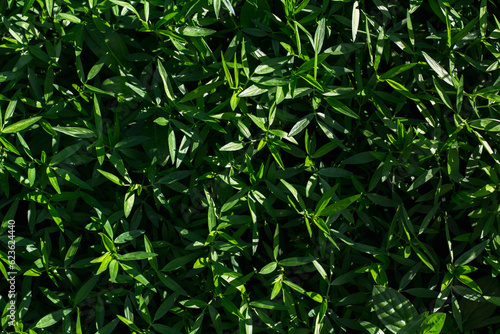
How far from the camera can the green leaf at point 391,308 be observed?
1069 mm

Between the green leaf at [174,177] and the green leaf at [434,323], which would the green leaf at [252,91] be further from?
the green leaf at [434,323]

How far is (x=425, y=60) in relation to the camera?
1141 millimetres

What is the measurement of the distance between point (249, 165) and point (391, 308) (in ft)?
1.55

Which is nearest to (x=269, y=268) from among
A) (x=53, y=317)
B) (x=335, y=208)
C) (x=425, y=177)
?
(x=335, y=208)

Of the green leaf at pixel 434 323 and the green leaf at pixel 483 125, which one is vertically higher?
the green leaf at pixel 483 125

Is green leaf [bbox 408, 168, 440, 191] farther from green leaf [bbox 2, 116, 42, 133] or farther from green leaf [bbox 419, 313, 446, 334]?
green leaf [bbox 2, 116, 42, 133]

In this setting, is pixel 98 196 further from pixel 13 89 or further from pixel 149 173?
pixel 13 89

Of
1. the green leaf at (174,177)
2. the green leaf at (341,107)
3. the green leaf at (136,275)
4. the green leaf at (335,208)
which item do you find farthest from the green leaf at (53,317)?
the green leaf at (341,107)

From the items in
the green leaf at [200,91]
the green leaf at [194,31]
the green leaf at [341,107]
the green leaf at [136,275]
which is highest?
the green leaf at [194,31]

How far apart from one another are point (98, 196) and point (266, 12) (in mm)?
613

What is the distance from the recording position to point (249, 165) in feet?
3.41

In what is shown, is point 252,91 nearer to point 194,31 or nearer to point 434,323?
point 194,31

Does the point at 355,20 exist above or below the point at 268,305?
above

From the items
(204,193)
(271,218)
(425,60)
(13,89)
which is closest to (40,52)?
(13,89)
